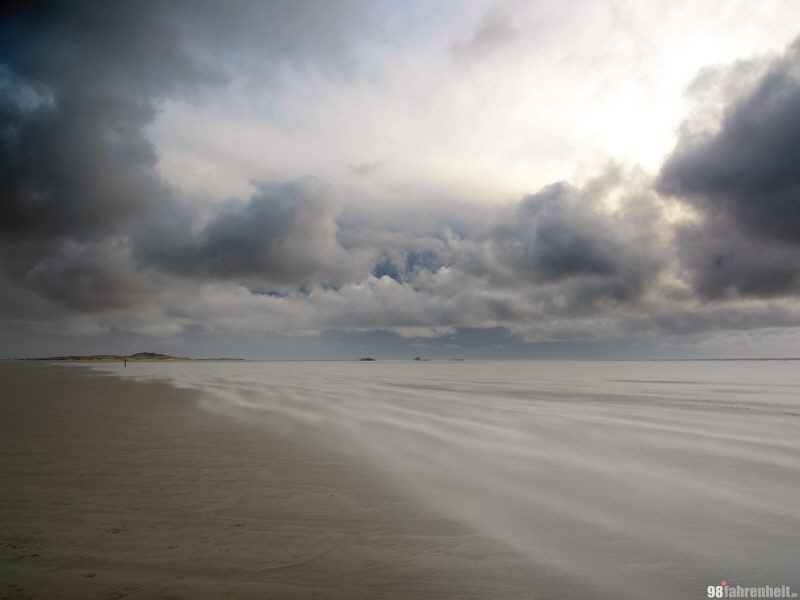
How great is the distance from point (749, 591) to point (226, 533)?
18.2ft

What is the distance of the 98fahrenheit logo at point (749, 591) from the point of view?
13.4 ft

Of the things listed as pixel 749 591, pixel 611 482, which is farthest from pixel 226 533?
pixel 611 482

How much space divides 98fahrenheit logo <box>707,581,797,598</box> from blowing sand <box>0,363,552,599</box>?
58.2 inches

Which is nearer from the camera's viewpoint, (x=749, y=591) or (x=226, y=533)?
(x=749, y=591)

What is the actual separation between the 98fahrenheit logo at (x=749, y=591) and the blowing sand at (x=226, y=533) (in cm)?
148

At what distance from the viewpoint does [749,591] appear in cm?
412

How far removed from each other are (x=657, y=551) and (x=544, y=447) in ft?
18.9

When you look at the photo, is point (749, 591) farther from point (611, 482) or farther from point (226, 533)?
point (226, 533)

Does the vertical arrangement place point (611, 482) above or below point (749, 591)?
below

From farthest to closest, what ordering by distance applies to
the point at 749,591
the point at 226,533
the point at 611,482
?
the point at 611,482 < the point at 226,533 < the point at 749,591

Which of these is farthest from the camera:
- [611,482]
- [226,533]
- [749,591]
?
[611,482]

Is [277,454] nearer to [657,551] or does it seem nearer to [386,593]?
[386,593]

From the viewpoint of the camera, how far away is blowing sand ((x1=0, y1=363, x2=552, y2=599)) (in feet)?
13.7

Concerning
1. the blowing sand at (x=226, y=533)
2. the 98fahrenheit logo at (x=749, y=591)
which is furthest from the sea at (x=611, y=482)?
the blowing sand at (x=226, y=533)
